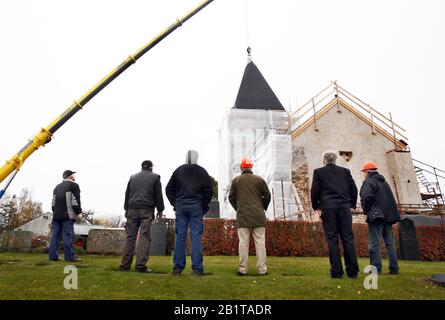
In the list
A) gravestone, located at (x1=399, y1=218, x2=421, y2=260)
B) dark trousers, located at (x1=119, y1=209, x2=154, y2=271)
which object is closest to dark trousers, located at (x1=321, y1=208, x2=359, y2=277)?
dark trousers, located at (x1=119, y1=209, x2=154, y2=271)

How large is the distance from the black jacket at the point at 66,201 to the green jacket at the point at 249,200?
3.68 meters

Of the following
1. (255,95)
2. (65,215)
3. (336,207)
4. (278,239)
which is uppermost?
(255,95)

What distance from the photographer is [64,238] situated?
707 centimetres

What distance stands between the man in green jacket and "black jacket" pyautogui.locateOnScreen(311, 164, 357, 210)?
0.83 m

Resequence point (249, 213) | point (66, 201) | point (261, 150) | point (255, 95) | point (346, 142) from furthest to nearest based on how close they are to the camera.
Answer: point (255, 95)
point (346, 142)
point (261, 150)
point (66, 201)
point (249, 213)

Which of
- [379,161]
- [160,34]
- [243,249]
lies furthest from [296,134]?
[243,249]

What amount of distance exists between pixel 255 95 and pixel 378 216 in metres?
25.5

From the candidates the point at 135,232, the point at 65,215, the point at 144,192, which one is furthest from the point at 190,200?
Answer: the point at 65,215

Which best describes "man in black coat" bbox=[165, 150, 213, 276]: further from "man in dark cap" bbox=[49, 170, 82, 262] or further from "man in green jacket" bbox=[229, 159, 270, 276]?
A: "man in dark cap" bbox=[49, 170, 82, 262]

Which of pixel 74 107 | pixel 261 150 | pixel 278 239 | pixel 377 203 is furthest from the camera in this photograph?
pixel 261 150

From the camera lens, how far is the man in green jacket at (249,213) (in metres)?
5.38

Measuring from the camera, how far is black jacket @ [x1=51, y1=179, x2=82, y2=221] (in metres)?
7.16

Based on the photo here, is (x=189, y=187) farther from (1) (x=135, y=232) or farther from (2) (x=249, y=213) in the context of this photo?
(1) (x=135, y=232)
